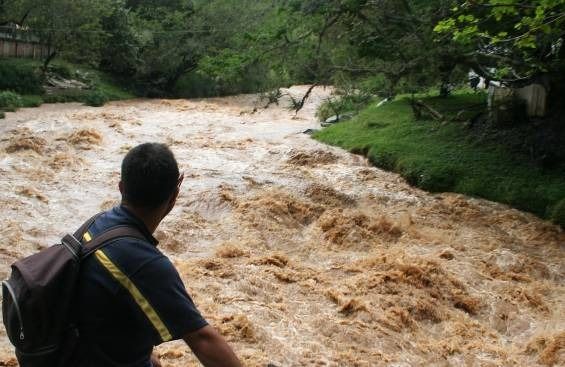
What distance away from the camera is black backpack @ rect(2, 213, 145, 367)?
2096mm

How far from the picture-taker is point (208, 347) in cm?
221

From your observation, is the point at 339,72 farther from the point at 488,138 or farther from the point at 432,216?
the point at 432,216

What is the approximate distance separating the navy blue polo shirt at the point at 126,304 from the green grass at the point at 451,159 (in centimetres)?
1002

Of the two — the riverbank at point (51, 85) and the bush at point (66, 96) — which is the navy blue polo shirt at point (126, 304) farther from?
the bush at point (66, 96)

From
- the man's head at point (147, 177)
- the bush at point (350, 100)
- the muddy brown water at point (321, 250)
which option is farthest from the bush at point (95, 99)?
the man's head at point (147, 177)

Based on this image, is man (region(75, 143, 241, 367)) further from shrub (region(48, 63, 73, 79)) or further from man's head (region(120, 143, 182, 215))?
shrub (region(48, 63, 73, 79))

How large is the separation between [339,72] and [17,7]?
14718mm

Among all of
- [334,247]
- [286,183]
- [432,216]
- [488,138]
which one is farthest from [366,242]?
[488,138]

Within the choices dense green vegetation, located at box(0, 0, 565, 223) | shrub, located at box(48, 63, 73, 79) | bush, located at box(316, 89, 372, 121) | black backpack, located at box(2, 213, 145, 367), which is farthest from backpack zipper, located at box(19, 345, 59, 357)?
shrub, located at box(48, 63, 73, 79)

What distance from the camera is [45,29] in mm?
24250

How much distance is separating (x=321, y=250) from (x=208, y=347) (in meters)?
7.70

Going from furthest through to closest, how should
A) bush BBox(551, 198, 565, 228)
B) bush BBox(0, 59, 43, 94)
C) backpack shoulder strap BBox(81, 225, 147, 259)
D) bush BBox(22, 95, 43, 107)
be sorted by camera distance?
bush BBox(0, 59, 43, 94) → bush BBox(22, 95, 43, 107) → bush BBox(551, 198, 565, 228) → backpack shoulder strap BBox(81, 225, 147, 259)

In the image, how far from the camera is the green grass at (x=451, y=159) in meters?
11.7

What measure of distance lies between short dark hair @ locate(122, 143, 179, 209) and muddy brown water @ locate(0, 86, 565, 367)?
3.86 meters
